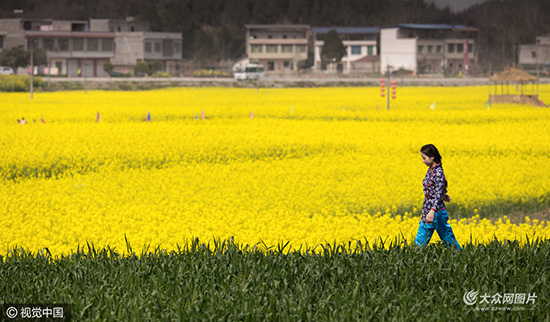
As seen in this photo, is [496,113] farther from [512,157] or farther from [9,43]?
[9,43]

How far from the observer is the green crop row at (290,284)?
22.7 feet

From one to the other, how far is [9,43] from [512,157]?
93.7 m

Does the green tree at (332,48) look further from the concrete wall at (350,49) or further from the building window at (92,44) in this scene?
the building window at (92,44)

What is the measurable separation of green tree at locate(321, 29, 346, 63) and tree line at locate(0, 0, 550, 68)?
18968 millimetres

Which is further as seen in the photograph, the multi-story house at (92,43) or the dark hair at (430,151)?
the multi-story house at (92,43)

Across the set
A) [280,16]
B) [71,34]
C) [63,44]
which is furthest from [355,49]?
[63,44]

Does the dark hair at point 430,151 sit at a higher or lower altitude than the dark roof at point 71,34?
lower

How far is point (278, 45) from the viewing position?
11538 cm

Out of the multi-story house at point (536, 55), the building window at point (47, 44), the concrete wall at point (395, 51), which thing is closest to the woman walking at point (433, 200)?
the building window at point (47, 44)

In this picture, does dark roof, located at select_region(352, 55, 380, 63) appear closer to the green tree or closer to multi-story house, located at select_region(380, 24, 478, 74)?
multi-story house, located at select_region(380, 24, 478, 74)

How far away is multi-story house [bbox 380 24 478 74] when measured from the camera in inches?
4409

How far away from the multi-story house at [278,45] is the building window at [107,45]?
24.1 meters

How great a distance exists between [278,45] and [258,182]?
100 m

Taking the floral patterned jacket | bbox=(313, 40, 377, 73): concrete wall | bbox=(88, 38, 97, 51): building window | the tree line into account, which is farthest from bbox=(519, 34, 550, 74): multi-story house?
the floral patterned jacket
